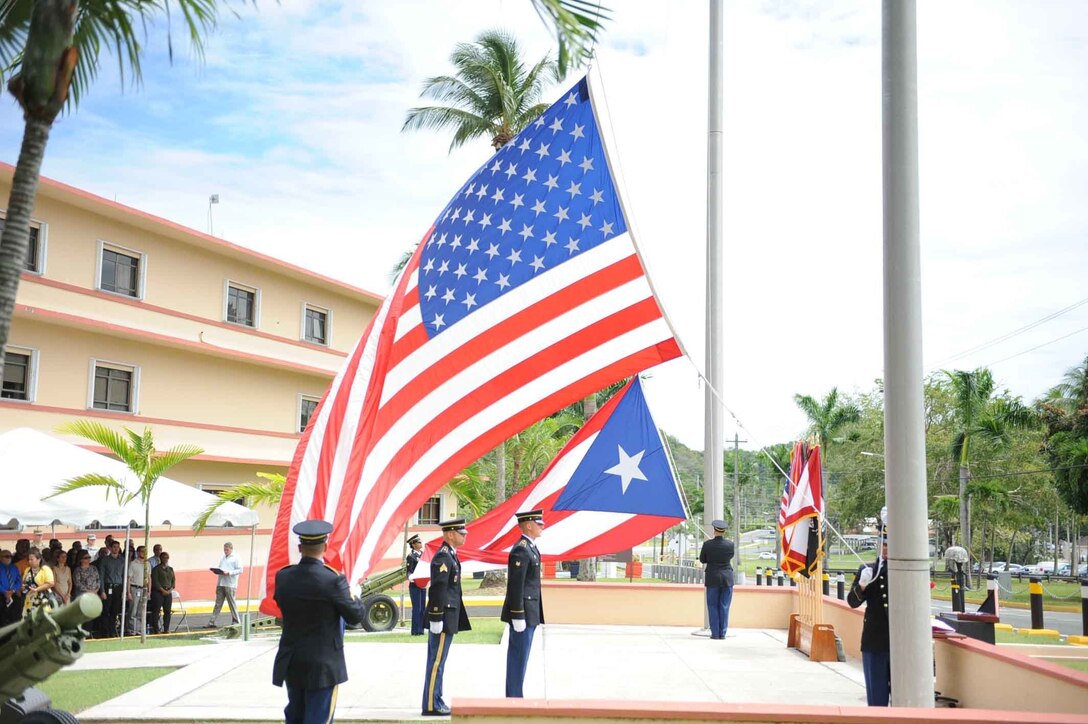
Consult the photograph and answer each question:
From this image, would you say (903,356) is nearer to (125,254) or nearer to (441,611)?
(441,611)

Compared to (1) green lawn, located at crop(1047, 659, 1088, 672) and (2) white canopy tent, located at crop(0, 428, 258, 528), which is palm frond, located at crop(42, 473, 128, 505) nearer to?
(2) white canopy tent, located at crop(0, 428, 258, 528)

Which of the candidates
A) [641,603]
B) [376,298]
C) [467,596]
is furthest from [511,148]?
[376,298]

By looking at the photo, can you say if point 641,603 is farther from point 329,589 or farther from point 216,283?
point 216,283

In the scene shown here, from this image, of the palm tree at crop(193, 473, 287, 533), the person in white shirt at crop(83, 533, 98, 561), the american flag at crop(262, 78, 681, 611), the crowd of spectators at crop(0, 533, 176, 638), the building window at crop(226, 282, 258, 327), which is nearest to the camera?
the american flag at crop(262, 78, 681, 611)

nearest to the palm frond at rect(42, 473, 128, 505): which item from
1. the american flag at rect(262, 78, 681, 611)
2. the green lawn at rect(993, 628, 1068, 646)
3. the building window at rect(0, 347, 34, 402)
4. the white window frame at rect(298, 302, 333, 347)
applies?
the american flag at rect(262, 78, 681, 611)

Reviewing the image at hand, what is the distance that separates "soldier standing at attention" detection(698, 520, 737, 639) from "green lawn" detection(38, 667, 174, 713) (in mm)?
7376

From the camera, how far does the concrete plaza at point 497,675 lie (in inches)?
382

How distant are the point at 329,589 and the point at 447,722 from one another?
2.65 m

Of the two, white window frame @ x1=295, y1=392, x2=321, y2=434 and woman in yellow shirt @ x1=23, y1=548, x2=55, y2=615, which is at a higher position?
white window frame @ x1=295, y1=392, x2=321, y2=434

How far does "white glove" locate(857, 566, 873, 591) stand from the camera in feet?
29.7

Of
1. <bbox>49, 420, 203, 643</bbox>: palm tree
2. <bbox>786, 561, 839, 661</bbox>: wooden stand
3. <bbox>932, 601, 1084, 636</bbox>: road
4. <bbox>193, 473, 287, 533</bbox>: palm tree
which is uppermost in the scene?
<bbox>49, 420, 203, 643</bbox>: palm tree

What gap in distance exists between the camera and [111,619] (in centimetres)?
2009

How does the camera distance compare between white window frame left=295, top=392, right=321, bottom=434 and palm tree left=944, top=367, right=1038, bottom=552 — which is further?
palm tree left=944, top=367, right=1038, bottom=552

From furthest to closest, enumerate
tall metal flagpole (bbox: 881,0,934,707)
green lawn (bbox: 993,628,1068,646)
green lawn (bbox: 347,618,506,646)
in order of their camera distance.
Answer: green lawn (bbox: 993,628,1068,646), green lawn (bbox: 347,618,506,646), tall metal flagpole (bbox: 881,0,934,707)
